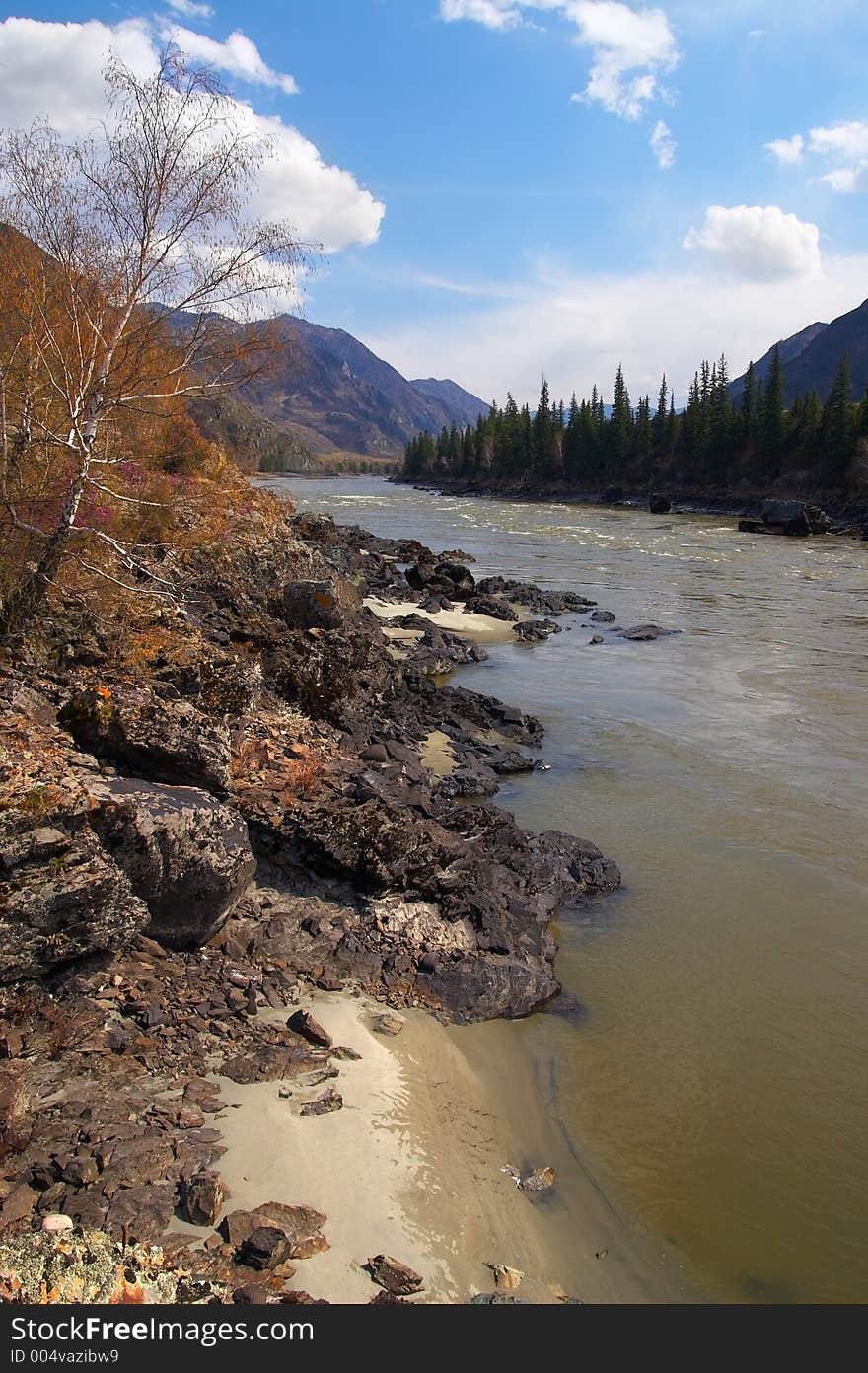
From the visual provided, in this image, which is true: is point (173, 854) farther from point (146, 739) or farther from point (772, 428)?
point (772, 428)

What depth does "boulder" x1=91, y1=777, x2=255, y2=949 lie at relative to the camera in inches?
253

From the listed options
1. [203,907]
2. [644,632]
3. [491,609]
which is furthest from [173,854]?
[491,609]

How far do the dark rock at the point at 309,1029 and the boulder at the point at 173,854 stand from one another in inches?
44.8

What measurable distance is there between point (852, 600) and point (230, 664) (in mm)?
31295

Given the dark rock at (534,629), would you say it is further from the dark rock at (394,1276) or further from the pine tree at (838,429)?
the pine tree at (838,429)

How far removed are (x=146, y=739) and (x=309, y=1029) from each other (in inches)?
132

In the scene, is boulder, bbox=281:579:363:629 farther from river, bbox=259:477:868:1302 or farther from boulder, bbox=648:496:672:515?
boulder, bbox=648:496:672:515

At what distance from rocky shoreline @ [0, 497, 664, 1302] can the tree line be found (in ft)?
281

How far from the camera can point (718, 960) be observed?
8.49 meters

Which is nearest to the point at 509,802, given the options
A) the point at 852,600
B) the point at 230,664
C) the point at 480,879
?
the point at 480,879

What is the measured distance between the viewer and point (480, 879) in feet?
29.2

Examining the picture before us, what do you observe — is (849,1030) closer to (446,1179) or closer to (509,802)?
(446,1179)

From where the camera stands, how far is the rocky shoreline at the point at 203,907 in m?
4.53

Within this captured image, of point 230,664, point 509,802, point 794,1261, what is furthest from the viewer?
point 509,802
